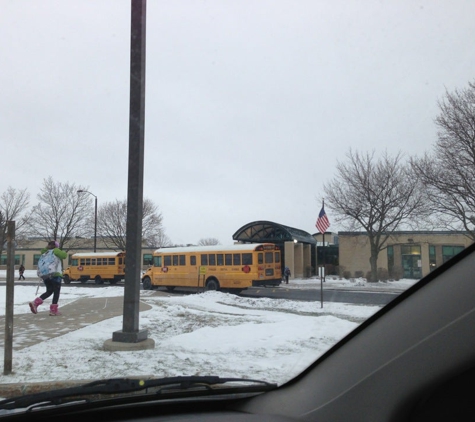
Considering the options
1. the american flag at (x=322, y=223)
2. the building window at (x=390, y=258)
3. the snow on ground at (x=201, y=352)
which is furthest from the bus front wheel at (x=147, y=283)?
the building window at (x=390, y=258)

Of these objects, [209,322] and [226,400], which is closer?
[226,400]

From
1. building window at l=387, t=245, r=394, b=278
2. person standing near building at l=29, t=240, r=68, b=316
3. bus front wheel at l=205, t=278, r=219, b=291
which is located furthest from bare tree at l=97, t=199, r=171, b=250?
building window at l=387, t=245, r=394, b=278

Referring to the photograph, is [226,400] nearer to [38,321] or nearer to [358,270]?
[358,270]

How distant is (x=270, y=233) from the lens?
575cm

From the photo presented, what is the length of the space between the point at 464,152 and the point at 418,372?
4.43ft

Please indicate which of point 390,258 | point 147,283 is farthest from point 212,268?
point 390,258

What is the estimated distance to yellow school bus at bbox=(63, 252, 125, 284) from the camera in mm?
32781

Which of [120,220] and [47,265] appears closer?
[47,265]

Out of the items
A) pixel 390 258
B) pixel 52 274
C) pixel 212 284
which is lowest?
pixel 212 284

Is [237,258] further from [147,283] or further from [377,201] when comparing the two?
[377,201]

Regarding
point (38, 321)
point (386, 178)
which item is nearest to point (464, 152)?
point (386, 178)

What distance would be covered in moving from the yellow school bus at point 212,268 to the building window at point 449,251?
13.7 metres

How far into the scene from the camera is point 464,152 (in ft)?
8.70

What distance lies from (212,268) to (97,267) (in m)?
15.3
